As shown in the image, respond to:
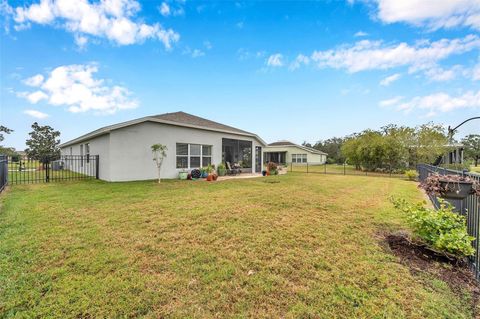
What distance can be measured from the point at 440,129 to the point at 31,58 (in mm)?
30931

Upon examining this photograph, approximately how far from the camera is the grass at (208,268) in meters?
2.21

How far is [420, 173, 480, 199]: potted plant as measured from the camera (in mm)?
3219

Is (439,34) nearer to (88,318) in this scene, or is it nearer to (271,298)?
(271,298)

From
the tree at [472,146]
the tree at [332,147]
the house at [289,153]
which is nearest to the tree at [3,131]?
the house at [289,153]

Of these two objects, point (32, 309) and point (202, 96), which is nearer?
point (32, 309)

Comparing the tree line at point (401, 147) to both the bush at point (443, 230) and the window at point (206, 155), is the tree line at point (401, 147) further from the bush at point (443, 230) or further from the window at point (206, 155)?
the bush at point (443, 230)

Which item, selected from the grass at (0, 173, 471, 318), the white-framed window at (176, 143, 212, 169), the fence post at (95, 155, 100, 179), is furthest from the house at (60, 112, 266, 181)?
the grass at (0, 173, 471, 318)

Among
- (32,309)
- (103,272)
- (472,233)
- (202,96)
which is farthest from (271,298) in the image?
(202,96)

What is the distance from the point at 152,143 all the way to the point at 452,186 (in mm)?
11588

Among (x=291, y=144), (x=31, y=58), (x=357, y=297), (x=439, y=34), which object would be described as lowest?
(x=357, y=297)

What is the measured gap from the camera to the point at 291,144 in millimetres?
35844

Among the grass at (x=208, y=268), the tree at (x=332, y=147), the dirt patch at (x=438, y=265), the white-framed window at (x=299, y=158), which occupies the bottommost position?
the dirt patch at (x=438, y=265)

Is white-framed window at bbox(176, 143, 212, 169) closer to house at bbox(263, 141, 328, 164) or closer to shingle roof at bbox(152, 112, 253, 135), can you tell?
shingle roof at bbox(152, 112, 253, 135)

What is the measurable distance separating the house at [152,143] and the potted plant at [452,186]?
440 inches
